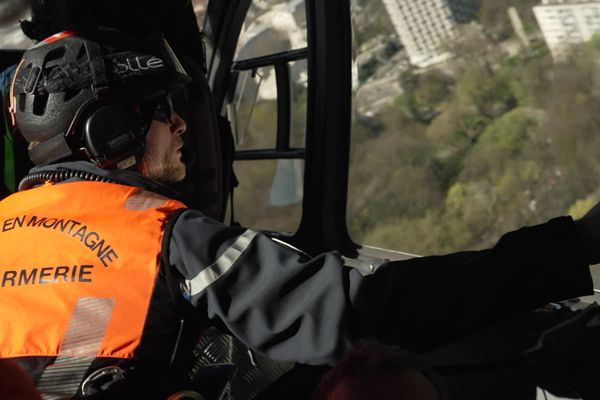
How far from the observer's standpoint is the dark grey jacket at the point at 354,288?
4.08 ft

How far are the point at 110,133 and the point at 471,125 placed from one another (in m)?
1.08

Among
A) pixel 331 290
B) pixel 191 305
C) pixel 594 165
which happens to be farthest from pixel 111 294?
pixel 594 165

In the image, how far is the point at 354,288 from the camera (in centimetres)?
136

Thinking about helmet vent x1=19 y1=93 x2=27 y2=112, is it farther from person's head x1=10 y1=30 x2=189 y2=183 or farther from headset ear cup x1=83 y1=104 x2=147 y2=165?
headset ear cup x1=83 y1=104 x2=147 y2=165

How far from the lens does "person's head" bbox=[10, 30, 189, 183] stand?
1.77m

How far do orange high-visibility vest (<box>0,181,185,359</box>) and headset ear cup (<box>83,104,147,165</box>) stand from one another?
22 cm

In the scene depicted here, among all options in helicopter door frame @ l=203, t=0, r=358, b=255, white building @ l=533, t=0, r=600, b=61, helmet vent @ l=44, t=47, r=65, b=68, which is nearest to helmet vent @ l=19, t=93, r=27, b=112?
helmet vent @ l=44, t=47, r=65, b=68

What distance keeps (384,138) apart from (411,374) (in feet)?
5.01

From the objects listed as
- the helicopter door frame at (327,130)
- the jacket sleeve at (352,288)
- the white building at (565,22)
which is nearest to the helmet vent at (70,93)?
the jacket sleeve at (352,288)

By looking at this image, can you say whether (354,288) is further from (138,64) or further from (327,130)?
(327,130)

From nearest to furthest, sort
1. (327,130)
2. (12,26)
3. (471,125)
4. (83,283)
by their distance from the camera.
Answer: (83,283), (471,125), (327,130), (12,26)

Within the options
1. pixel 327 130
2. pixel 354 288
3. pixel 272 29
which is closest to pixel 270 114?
pixel 272 29

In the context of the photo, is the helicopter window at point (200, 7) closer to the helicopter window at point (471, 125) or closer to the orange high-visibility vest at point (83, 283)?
the helicopter window at point (471, 125)

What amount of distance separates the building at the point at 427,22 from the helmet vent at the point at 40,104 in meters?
1.15
